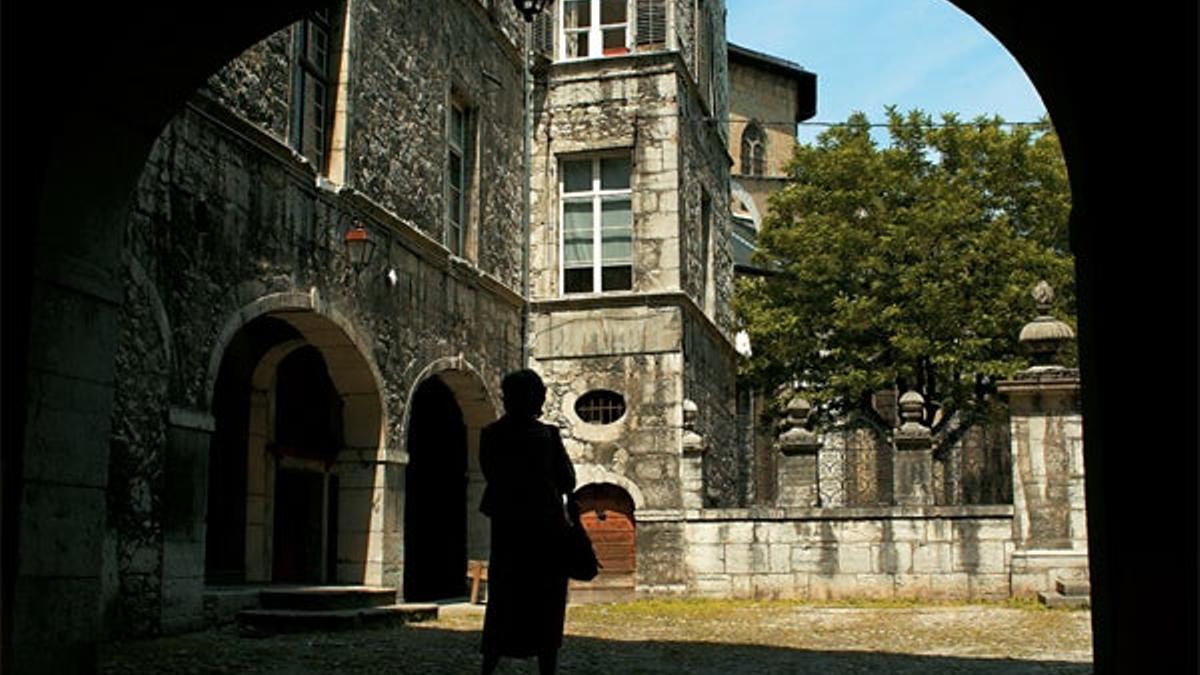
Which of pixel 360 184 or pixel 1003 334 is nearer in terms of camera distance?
pixel 360 184

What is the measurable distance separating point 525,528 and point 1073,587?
9.19m

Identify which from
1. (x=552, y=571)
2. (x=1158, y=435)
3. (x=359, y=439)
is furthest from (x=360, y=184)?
(x=1158, y=435)

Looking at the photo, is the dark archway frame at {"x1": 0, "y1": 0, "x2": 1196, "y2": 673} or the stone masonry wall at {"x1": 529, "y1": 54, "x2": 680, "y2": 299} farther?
the stone masonry wall at {"x1": 529, "y1": 54, "x2": 680, "y2": 299}

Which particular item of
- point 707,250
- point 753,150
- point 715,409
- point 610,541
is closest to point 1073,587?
point 610,541

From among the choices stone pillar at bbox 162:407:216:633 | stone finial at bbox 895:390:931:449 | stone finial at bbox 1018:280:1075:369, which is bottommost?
stone pillar at bbox 162:407:216:633

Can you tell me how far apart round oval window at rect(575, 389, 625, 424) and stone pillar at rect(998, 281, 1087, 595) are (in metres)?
6.15

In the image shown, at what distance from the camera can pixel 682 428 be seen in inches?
736

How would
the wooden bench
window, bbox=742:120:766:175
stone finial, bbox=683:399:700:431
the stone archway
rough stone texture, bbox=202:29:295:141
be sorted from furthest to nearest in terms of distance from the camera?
window, bbox=742:120:766:175, stone finial, bbox=683:399:700:431, the stone archway, the wooden bench, rough stone texture, bbox=202:29:295:141

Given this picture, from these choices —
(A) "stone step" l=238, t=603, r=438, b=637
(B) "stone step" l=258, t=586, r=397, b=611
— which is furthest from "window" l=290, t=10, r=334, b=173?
(A) "stone step" l=238, t=603, r=438, b=637

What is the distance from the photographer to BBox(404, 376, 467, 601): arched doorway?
56.3 ft

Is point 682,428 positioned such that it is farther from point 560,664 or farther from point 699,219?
point 560,664

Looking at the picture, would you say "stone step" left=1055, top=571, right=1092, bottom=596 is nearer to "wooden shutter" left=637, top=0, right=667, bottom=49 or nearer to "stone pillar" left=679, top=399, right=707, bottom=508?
"stone pillar" left=679, top=399, right=707, bottom=508

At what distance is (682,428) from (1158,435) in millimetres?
13996

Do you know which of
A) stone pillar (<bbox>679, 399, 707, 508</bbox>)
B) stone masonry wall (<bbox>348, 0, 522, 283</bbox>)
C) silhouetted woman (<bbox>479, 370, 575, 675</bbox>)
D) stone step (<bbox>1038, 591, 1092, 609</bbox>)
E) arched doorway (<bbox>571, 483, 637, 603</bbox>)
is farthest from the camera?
stone pillar (<bbox>679, 399, 707, 508</bbox>)
